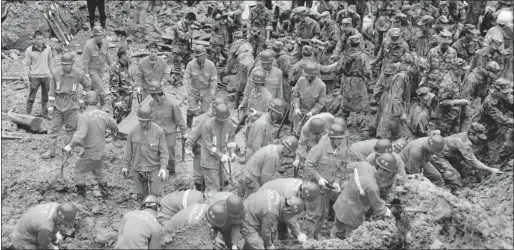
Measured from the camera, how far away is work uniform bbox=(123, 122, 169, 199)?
9156 mm

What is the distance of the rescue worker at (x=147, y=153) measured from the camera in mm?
9109

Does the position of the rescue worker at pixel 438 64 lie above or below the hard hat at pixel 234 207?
above

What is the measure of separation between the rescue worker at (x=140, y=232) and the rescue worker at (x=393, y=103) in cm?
537

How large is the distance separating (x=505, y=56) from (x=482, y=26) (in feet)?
19.5

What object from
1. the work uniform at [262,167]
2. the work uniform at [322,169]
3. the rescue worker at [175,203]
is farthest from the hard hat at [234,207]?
the work uniform at [322,169]

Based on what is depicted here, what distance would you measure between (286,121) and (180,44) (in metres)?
3.69

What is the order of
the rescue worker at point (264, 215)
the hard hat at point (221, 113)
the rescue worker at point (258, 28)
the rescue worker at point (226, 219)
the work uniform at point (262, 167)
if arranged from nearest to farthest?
the rescue worker at point (226, 219)
the rescue worker at point (264, 215)
the work uniform at point (262, 167)
the hard hat at point (221, 113)
the rescue worker at point (258, 28)

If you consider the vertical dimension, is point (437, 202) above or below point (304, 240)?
above

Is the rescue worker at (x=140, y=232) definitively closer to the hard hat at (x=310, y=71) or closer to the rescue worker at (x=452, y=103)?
the hard hat at (x=310, y=71)

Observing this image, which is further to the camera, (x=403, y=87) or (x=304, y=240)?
(x=403, y=87)

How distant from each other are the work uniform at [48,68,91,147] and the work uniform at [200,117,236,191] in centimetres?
306

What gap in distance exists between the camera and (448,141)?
9570 mm

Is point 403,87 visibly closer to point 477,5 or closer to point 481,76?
point 481,76

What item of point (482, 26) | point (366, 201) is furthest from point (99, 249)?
point (482, 26)
